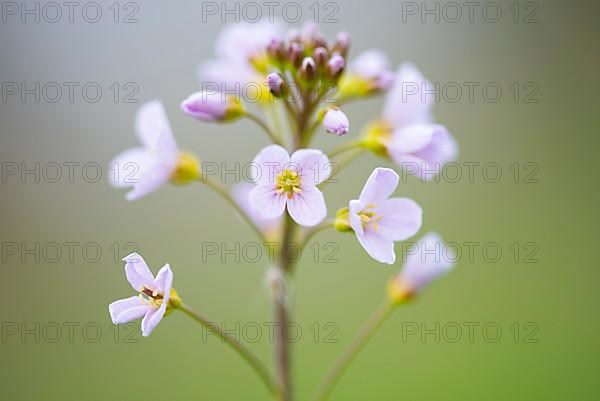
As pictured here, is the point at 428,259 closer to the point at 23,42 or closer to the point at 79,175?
the point at 79,175

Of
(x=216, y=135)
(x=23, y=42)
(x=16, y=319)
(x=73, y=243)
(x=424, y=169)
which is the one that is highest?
(x=424, y=169)

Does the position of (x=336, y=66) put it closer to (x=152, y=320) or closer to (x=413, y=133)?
(x=413, y=133)

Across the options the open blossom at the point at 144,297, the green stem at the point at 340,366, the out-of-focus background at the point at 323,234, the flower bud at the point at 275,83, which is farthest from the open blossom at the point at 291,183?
the out-of-focus background at the point at 323,234

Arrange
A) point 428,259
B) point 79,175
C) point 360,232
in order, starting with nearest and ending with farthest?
point 360,232 → point 428,259 → point 79,175

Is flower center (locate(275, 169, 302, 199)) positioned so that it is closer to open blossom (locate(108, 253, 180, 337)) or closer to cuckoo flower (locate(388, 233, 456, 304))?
open blossom (locate(108, 253, 180, 337))

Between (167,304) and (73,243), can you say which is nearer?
(167,304)

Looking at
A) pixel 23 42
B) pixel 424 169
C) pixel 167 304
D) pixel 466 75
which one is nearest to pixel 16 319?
pixel 23 42

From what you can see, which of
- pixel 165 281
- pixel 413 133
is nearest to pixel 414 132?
pixel 413 133
